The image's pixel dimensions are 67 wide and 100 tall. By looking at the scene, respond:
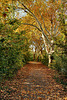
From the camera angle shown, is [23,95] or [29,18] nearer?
[23,95]

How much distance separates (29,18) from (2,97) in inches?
471

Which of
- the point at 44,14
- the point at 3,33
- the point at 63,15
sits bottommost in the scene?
the point at 3,33

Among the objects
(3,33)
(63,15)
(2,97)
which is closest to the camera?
(63,15)

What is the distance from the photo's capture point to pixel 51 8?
1155cm

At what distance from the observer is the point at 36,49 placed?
33.8 metres

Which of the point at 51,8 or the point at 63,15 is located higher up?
the point at 51,8

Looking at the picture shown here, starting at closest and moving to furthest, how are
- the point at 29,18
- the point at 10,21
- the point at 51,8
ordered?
the point at 10,21, the point at 51,8, the point at 29,18

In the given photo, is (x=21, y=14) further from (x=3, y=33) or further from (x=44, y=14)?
(x=3, y=33)

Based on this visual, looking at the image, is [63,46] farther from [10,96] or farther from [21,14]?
[21,14]

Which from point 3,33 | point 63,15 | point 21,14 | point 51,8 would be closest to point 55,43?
point 63,15

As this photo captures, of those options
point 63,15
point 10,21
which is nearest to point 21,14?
point 10,21

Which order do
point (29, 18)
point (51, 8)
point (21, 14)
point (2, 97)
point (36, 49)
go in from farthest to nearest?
point (36, 49), point (29, 18), point (21, 14), point (51, 8), point (2, 97)

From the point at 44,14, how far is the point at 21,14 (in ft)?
10.1

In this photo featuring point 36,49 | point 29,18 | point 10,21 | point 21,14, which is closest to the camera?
point 10,21
